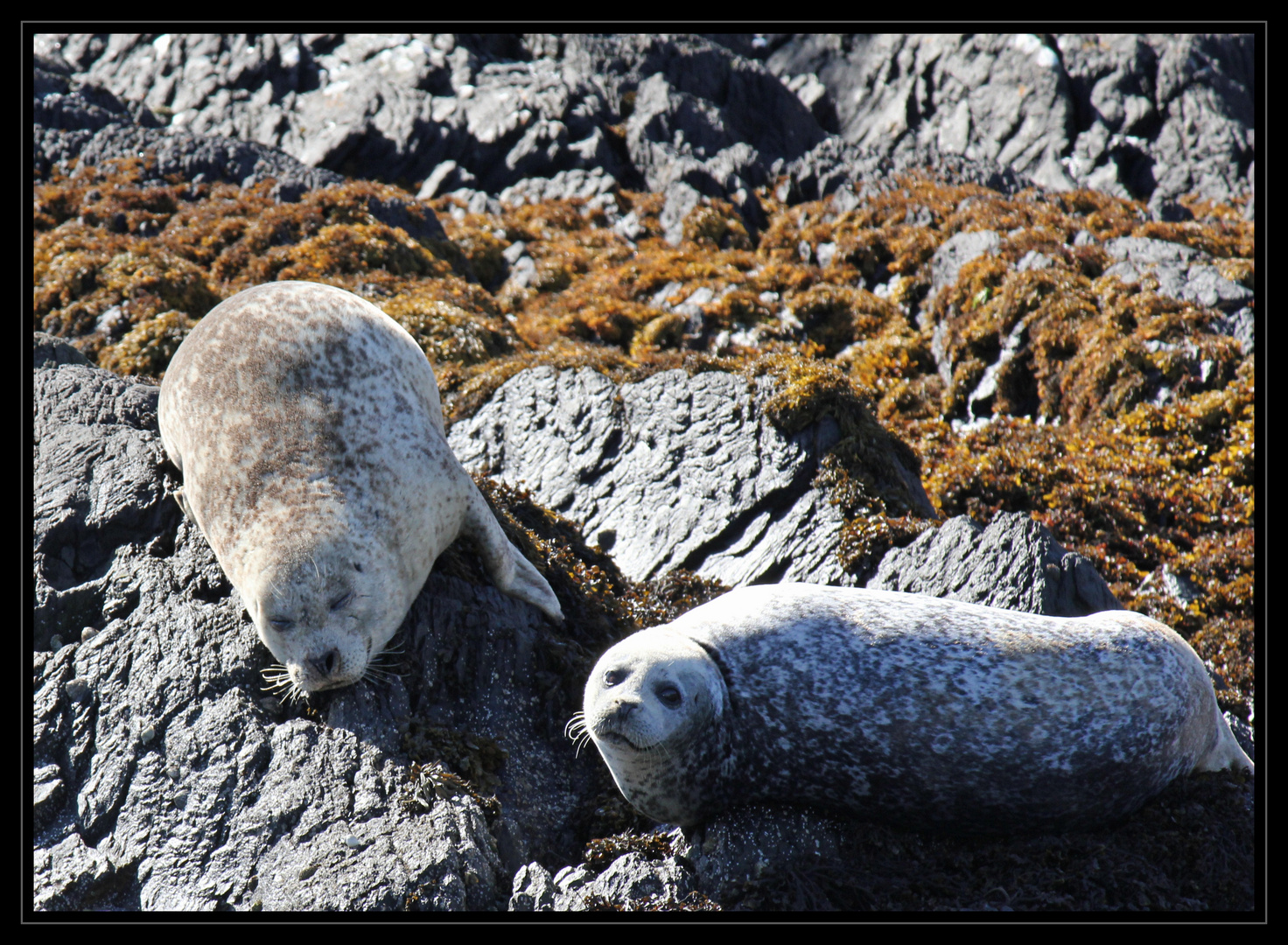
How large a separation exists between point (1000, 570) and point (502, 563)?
9.03 feet

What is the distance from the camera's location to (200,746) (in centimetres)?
402

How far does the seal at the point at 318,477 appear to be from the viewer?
13.3 ft

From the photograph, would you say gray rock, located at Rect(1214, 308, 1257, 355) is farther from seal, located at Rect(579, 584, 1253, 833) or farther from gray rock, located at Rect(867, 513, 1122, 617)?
seal, located at Rect(579, 584, 1253, 833)

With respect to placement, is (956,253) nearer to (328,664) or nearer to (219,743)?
(328,664)

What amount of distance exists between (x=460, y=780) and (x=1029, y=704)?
2.27 meters

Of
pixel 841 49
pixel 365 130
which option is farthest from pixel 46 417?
pixel 841 49

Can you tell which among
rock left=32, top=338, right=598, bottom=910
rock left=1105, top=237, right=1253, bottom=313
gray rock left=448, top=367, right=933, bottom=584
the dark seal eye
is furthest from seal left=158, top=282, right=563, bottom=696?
rock left=1105, top=237, right=1253, bottom=313

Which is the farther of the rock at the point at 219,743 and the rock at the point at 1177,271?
the rock at the point at 1177,271

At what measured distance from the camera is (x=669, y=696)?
360cm

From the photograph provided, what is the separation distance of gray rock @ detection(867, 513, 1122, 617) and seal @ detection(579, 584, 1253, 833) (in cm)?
112

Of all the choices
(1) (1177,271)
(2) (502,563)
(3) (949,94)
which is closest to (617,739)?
(2) (502,563)

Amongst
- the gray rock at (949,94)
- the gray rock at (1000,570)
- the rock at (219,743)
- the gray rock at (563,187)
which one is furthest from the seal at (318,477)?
the gray rock at (949,94)

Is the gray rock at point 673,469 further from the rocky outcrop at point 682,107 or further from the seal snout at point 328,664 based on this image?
the rocky outcrop at point 682,107

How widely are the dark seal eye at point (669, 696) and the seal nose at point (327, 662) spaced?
4.65 feet
